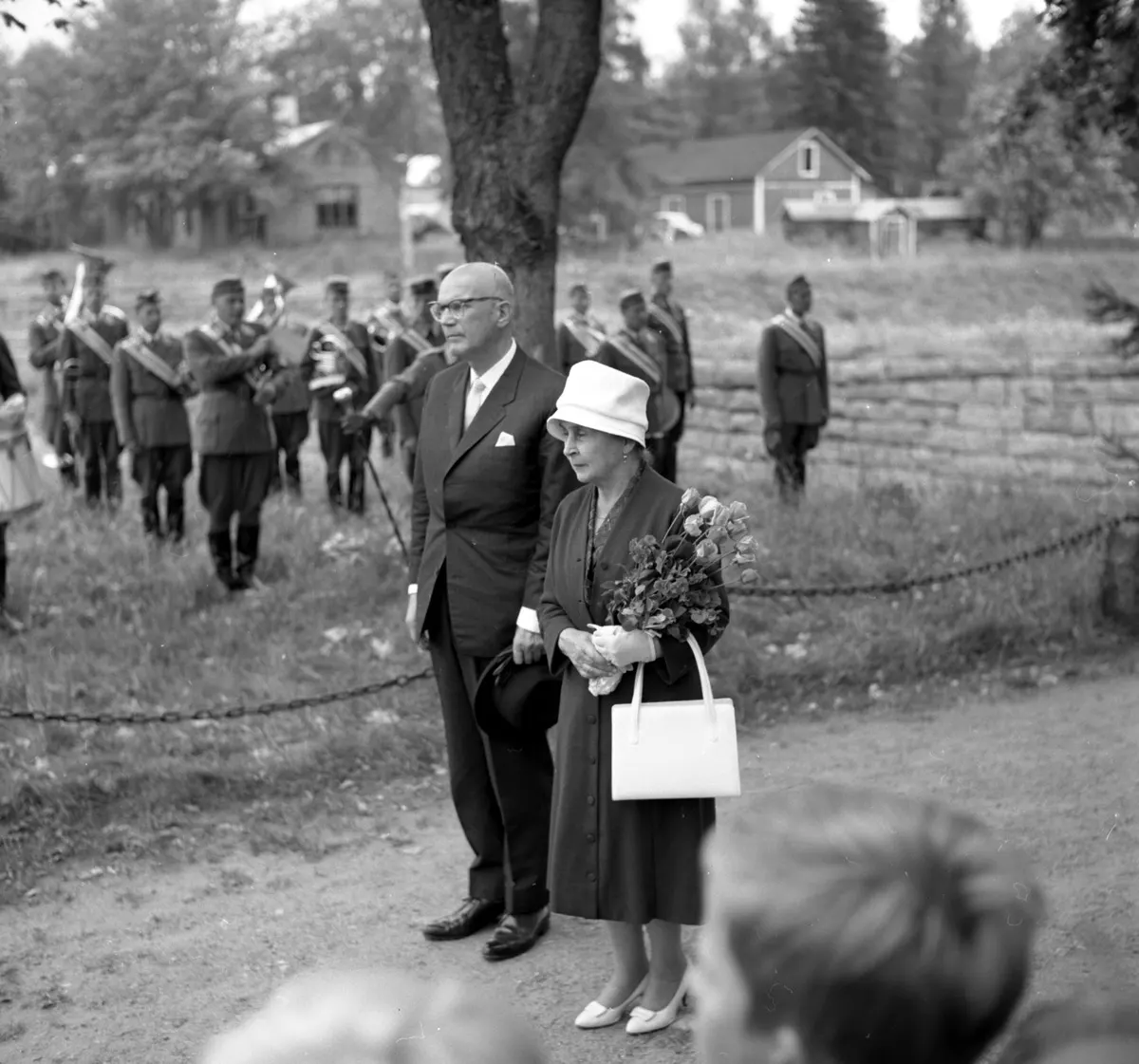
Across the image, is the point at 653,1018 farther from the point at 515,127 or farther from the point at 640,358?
the point at 640,358

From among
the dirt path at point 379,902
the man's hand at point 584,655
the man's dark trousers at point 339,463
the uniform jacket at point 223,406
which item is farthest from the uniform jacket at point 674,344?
the man's hand at point 584,655

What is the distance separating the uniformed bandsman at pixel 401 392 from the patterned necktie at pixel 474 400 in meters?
0.56

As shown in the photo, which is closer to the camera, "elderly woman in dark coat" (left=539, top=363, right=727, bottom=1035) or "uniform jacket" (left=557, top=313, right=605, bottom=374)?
"elderly woman in dark coat" (left=539, top=363, right=727, bottom=1035)

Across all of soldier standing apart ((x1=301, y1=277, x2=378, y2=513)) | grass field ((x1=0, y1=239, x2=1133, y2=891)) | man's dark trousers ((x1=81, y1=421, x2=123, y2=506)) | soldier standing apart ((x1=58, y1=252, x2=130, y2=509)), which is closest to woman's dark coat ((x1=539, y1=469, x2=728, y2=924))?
grass field ((x1=0, y1=239, x2=1133, y2=891))

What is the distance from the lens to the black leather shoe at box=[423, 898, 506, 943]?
18.1 feet

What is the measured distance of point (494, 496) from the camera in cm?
531

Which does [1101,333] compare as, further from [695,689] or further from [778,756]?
[695,689]

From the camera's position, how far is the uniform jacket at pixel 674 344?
14.7 m

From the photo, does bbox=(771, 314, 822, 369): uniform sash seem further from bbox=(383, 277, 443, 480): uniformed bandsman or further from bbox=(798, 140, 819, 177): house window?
bbox=(798, 140, 819, 177): house window

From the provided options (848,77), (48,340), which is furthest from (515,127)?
(848,77)

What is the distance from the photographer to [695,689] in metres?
4.65

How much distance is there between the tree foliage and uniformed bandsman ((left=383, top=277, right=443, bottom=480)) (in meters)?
61.0

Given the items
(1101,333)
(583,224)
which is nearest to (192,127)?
(583,224)

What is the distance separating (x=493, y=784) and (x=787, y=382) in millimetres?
8193
